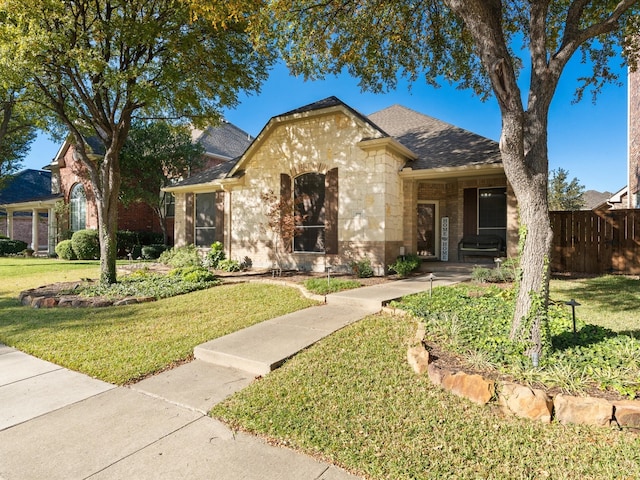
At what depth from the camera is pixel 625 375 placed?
130 inches

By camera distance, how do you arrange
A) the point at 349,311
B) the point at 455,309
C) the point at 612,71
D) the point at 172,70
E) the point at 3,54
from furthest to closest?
the point at 172,70, the point at 612,71, the point at 3,54, the point at 349,311, the point at 455,309

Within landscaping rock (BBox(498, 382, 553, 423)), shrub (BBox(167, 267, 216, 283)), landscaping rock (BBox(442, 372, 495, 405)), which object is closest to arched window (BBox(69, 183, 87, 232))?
shrub (BBox(167, 267, 216, 283))

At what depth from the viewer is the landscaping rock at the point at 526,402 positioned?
3021mm

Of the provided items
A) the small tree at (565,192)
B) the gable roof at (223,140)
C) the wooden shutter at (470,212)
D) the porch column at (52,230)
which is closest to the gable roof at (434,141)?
the wooden shutter at (470,212)

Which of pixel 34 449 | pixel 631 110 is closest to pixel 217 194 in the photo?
pixel 34 449

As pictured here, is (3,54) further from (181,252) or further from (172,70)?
(181,252)

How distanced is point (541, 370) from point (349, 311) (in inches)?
135

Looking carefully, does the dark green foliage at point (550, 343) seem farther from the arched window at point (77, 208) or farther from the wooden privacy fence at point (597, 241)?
the arched window at point (77, 208)

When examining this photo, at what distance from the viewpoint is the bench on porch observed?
12.1 metres

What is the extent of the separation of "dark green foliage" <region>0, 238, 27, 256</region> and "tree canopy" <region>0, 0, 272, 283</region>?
16.9m

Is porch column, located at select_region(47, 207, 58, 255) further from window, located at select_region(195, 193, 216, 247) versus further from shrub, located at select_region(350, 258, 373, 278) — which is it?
shrub, located at select_region(350, 258, 373, 278)

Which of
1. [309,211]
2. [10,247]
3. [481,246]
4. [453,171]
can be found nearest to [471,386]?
[453,171]

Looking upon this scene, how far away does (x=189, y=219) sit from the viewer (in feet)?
50.1

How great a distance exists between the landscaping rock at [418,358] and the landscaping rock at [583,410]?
1.22 m
